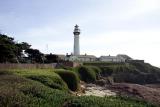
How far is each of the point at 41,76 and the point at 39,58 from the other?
27.9 m

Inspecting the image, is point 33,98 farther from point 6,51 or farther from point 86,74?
point 86,74

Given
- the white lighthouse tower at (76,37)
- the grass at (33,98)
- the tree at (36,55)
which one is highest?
the white lighthouse tower at (76,37)

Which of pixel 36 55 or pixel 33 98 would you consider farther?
pixel 36 55

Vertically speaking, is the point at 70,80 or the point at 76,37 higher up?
the point at 76,37

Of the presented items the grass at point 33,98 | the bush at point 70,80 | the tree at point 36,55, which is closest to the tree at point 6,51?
the bush at point 70,80

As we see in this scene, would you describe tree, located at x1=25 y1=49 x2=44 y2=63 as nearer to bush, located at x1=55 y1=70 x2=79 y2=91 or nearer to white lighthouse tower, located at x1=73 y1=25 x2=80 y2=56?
bush, located at x1=55 y1=70 x2=79 y2=91

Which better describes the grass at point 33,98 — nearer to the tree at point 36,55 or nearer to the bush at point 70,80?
the bush at point 70,80

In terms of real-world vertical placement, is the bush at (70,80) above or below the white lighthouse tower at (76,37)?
below

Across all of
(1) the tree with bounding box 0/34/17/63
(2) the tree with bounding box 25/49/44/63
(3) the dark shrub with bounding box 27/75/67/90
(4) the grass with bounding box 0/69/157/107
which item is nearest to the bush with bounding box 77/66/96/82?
(2) the tree with bounding box 25/49/44/63

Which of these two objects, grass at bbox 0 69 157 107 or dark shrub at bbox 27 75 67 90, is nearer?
grass at bbox 0 69 157 107

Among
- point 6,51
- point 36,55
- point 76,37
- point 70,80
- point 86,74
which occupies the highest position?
point 76,37

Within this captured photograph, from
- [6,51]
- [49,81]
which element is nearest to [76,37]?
[6,51]

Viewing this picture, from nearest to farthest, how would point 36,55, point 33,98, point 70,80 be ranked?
1. point 33,98
2. point 70,80
3. point 36,55

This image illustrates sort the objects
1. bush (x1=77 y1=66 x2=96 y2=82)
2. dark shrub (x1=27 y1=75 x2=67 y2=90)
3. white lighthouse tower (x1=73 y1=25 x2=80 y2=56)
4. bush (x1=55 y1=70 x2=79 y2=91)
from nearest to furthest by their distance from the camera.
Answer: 1. dark shrub (x1=27 y1=75 x2=67 y2=90)
2. bush (x1=55 y1=70 x2=79 y2=91)
3. bush (x1=77 y1=66 x2=96 y2=82)
4. white lighthouse tower (x1=73 y1=25 x2=80 y2=56)
